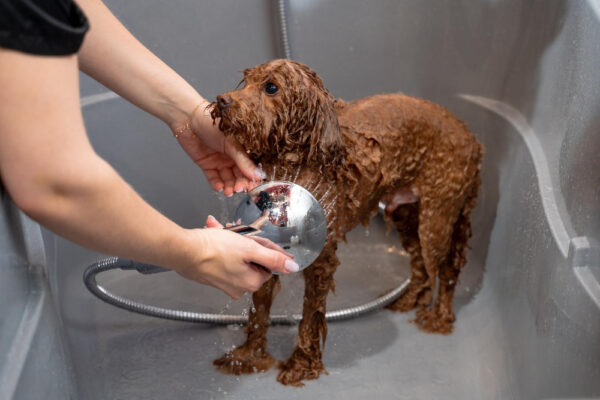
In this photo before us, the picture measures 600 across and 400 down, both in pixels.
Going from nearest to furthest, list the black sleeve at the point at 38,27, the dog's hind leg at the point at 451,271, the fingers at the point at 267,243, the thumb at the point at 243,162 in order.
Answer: the black sleeve at the point at 38,27 → the fingers at the point at 267,243 → the thumb at the point at 243,162 → the dog's hind leg at the point at 451,271

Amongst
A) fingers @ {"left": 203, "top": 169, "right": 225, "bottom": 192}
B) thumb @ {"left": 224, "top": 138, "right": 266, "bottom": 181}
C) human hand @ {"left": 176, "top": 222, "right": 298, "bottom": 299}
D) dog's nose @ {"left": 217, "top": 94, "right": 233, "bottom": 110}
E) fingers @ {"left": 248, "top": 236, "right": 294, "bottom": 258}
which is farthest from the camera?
fingers @ {"left": 203, "top": 169, "right": 225, "bottom": 192}

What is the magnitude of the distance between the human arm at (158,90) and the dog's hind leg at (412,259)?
49cm

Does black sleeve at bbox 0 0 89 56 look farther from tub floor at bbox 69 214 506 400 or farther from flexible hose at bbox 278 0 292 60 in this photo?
flexible hose at bbox 278 0 292 60

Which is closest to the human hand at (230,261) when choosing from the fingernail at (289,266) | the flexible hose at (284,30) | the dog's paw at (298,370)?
the fingernail at (289,266)

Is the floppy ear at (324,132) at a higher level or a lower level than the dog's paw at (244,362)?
higher

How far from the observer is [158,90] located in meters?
1.05

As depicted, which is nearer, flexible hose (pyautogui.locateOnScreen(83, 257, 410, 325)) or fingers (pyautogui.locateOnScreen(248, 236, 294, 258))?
fingers (pyautogui.locateOnScreen(248, 236, 294, 258))

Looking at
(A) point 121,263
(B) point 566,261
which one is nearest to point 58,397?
(A) point 121,263

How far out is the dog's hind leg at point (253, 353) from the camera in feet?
4.35

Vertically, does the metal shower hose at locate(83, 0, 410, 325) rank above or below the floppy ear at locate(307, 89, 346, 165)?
below

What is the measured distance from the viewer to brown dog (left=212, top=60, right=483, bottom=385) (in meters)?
1.00

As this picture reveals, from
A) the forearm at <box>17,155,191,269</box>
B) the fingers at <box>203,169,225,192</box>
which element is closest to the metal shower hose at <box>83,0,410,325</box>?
the fingers at <box>203,169,225,192</box>

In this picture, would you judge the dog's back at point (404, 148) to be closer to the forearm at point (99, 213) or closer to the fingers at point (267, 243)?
the fingers at point (267, 243)

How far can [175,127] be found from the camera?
112cm
